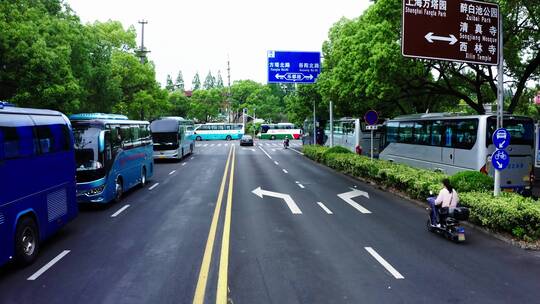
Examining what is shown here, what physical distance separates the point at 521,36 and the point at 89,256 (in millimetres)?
20952

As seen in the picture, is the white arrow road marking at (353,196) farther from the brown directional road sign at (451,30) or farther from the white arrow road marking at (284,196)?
the brown directional road sign at (451,30)

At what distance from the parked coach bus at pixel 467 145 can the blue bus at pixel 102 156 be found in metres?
13.0

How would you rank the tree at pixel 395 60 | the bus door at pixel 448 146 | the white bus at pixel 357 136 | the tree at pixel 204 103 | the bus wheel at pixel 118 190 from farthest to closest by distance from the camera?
the tree at pixel 204 103 < the white bus at pixel 357 136 < the tree at pixel 395 60 < the bus door at pixel 448 146 < the bus wheel at pixel 118 190

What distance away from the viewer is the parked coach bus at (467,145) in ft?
52.5

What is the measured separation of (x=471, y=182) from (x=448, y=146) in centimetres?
534

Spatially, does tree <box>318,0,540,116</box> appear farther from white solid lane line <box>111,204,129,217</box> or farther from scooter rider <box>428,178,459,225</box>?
white solid lane line <box>111,204,129,217</box>

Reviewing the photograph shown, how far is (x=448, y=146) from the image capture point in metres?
18.6

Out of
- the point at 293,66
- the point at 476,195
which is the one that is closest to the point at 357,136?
the point at 293,66

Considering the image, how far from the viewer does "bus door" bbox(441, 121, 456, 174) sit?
18.3 meters

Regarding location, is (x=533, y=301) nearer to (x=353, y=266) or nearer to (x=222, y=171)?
(x=353, y=266)

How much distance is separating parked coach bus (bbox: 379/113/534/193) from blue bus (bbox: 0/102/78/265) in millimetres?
13704

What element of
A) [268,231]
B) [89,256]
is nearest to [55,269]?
[89,256]

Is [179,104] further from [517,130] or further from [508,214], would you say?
[508,214]

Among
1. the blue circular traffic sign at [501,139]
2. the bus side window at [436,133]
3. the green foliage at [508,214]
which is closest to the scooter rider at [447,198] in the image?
the green foliage at [508,214]
